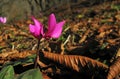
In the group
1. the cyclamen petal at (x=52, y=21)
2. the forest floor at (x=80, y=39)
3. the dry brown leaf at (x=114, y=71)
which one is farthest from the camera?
the forest floor at (x=80, y=39)

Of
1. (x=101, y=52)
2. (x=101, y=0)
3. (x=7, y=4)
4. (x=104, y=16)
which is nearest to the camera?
(x=101, y=52)

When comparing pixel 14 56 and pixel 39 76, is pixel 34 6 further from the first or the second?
pixel 39 76

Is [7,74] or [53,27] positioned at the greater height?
[53,27]

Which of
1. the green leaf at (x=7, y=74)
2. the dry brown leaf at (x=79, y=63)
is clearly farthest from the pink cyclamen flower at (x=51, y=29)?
the dry brown leaf at (x=79, y=63)

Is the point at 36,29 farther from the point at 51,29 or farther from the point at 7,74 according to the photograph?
the point at 7,74

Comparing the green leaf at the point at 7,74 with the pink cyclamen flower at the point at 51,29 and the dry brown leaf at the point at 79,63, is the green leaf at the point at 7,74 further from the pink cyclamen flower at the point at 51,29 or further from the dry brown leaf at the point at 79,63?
the dry brown leaf at the point at 79,63

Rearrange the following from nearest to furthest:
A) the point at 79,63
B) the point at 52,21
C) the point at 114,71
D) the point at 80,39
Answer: the point at 52,21, the point at 114,71, the point at 79,63, the point at 80,39

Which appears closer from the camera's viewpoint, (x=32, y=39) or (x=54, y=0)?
(x=32, y=39)

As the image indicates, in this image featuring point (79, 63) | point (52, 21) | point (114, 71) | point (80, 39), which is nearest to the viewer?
point (52, 21)

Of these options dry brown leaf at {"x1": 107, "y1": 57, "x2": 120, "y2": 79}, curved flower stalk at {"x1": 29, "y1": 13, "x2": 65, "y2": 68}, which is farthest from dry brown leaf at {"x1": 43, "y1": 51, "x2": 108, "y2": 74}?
curved flower stalk at {"x1": 29, "y1": 13, "x2": 65, "y2": 68}

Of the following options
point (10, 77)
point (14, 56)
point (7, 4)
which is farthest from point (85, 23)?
point (10, 77)

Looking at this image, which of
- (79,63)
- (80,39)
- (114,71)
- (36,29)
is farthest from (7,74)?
(80,39)
